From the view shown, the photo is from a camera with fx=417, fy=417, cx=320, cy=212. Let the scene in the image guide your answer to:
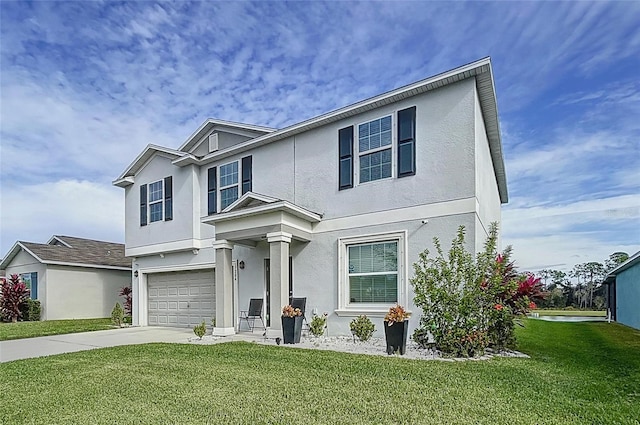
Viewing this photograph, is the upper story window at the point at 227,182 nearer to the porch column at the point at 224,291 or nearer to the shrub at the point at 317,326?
the porch column at the point at 224,291

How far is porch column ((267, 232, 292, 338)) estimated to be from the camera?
33.4ft

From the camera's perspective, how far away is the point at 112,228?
28.0m

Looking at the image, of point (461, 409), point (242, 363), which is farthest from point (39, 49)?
point (461, 409)

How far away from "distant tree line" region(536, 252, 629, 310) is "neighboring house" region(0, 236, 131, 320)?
112 ft

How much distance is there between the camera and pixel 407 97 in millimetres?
10062

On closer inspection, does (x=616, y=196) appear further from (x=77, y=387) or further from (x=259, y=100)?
(x=77, y=387)

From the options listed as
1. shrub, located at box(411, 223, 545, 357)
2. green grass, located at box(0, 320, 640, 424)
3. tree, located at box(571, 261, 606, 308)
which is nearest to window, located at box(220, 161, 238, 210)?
green grass, located at box(0, 320, 640, 424)

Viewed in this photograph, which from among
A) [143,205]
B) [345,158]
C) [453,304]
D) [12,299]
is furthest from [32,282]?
[453,304]

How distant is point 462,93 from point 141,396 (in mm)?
8447

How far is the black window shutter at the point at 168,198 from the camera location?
1529cm

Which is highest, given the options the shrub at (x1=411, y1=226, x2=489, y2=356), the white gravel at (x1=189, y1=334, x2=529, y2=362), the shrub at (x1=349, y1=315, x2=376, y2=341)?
the shrub at (x1=411, y1=226, x2=489, y2=356)

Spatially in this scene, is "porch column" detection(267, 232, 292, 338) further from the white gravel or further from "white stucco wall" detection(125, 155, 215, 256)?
"white stucco wall" detection(125, 155, 215, 256)

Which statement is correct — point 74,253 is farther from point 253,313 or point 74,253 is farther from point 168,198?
point 253,313

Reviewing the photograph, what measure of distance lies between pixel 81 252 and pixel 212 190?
13032 mm
